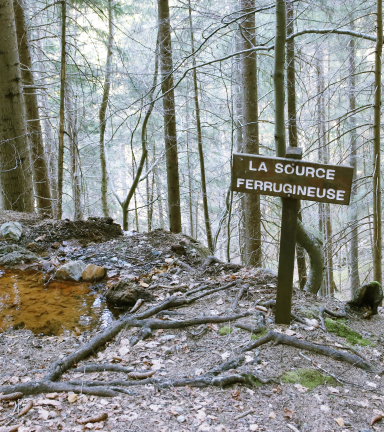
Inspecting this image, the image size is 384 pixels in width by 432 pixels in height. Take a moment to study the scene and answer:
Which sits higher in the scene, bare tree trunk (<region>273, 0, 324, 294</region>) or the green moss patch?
bare tree trunk (<region>273, 0, 324, 294</region>)

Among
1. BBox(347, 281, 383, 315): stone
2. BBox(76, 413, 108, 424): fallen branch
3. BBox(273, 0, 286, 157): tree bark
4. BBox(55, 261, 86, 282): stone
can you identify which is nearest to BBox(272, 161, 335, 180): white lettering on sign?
BBox(273, 0, 286, 157): tree bark

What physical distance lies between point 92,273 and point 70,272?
0.31 meters

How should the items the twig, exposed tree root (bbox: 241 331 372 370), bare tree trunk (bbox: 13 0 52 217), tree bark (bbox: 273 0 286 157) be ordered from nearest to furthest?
the twig < exposed tree root (bbox: 241 331 372 370) < tree bark (bbox: 273 0 286 157) < bare tree trunk (bbox: 13 0 52 217)

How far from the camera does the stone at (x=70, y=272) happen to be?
Result: 492 centimetres

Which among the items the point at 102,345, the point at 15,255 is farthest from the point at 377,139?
the point at 15,255

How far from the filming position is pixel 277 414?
2.34 meters

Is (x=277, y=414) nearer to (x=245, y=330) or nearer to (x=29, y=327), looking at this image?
(x=245, y=330)

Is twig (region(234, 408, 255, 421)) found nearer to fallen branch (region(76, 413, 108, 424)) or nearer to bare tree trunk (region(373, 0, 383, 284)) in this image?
fallen branch (region(76, 413, 108, 424))

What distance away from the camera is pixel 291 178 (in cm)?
311

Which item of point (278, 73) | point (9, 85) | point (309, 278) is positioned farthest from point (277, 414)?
point (9, 85)

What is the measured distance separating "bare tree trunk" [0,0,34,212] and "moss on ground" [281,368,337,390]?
22.0 feet

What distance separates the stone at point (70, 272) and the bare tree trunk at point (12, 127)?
3.36m

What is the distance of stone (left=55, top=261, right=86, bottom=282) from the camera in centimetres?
492

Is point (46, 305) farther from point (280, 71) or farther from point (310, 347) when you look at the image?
point (280, 71)
